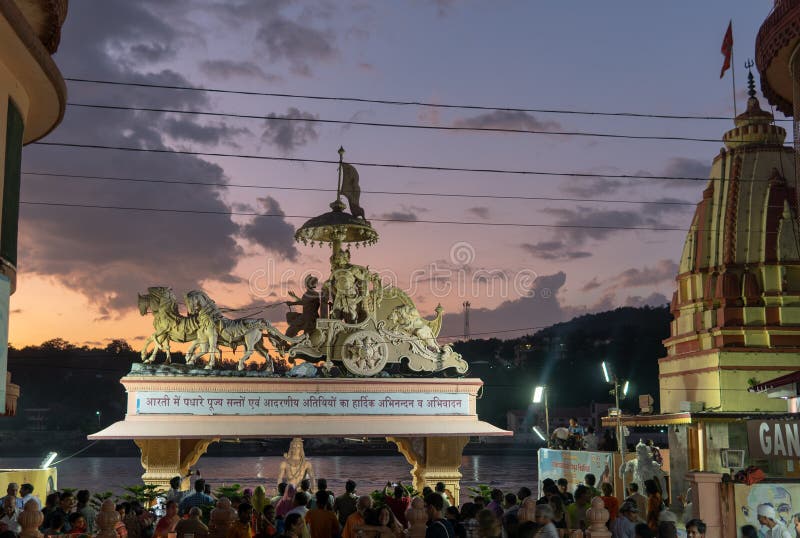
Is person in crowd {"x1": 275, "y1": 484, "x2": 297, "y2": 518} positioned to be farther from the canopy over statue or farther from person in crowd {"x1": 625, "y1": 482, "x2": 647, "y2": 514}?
the canopy over statue

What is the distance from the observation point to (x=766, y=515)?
1118 cm

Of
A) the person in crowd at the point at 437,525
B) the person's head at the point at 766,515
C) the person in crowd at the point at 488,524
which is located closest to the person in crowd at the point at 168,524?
the person in crowd at the point at 437,525

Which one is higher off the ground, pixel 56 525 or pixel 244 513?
pixel 244 513

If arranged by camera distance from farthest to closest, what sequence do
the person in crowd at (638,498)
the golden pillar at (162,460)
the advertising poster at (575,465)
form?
the golden pillar at (162,460), the advertising poster at (575,465), the person in crowd at (638,498)

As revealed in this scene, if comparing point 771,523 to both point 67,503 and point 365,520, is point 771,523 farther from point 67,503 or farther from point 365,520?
point 67,503

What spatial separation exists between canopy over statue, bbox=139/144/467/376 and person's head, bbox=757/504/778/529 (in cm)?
999

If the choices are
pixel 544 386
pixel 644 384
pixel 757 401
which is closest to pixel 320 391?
pixel 544 386

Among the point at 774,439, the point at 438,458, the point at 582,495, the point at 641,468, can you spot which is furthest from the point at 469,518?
the point at 438,458

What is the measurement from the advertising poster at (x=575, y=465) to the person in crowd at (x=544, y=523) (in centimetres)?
1009

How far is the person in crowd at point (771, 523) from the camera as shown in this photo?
1088 centimetres

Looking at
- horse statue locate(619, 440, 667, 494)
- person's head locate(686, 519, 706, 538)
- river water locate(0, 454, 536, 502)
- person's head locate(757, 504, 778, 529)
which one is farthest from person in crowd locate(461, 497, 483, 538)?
river water locate(0, 454, 536, 502)

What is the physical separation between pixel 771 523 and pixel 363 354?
35.8ft

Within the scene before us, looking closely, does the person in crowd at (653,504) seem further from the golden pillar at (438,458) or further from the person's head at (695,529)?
the golden pillar at (438,458)

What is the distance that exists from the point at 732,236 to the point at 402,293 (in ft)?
45.1
